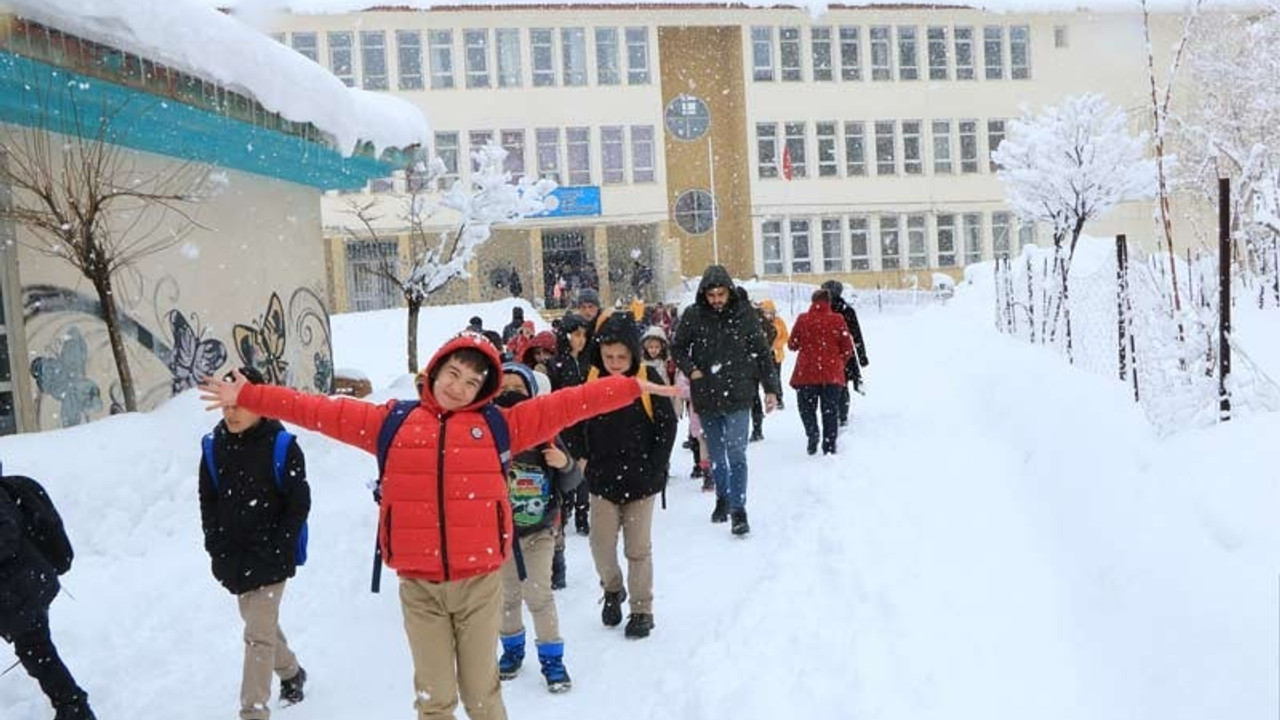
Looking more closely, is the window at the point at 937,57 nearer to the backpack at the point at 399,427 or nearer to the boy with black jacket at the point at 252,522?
the boy with black jacket at the point at 252,522

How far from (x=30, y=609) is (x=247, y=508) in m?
0.97

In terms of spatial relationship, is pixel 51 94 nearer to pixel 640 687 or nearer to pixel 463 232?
pixel 640 687

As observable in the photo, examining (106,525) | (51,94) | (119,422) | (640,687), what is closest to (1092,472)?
(640,687)

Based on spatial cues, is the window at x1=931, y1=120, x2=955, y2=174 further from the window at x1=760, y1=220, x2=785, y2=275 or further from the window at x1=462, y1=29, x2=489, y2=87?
the window at x1=462, y1=29, x2=489, y2=87

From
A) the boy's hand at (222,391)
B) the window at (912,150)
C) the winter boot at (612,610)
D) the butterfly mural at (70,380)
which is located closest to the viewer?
the boy's hand at (222,391)

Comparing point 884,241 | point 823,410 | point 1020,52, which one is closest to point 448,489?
point 823,410

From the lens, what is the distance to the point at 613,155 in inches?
1581

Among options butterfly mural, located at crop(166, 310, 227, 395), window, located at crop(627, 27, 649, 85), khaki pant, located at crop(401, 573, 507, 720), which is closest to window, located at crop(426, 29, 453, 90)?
window, located at crop(627, 27, 649, 85)

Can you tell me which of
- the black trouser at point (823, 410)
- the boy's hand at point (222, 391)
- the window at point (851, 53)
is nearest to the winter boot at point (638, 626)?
the boy's hand at point (222, 391)

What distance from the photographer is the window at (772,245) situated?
42031 mm

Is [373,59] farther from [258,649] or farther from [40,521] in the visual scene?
[258,649]

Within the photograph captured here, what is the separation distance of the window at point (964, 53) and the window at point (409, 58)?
2133 centimetres

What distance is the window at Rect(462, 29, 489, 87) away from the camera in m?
38.8

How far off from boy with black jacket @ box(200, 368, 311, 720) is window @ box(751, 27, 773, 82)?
3894 cm
